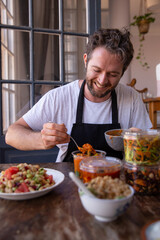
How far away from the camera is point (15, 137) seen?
5.22 ft

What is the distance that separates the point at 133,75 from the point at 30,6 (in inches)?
268

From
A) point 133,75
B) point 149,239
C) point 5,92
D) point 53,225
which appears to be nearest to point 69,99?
point 5,92

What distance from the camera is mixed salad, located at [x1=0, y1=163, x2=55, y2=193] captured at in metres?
0.86

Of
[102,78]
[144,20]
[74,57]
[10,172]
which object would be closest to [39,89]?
[74,57]

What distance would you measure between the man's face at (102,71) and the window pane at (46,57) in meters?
0.95

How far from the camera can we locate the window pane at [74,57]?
2.54m

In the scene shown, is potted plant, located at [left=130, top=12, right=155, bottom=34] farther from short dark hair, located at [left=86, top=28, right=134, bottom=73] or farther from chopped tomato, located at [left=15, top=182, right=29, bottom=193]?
chopped tomato, located at [left=15, top=182, right=29, bottom=193]

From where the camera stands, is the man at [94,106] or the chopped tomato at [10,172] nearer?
the chopped tomato at [10,172]

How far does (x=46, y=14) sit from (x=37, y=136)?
1.58m

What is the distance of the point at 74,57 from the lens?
263cm

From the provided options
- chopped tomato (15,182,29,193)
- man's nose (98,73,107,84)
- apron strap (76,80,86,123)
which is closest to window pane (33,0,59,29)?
apron strap (76,80,86,123)

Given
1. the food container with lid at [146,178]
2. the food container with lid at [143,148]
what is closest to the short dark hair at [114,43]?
the food container with lid at [143,148]

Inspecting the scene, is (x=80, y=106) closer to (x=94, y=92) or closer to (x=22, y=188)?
(x=94, y=92)

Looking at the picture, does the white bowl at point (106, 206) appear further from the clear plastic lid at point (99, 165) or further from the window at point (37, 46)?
the window at point (37, 46)
